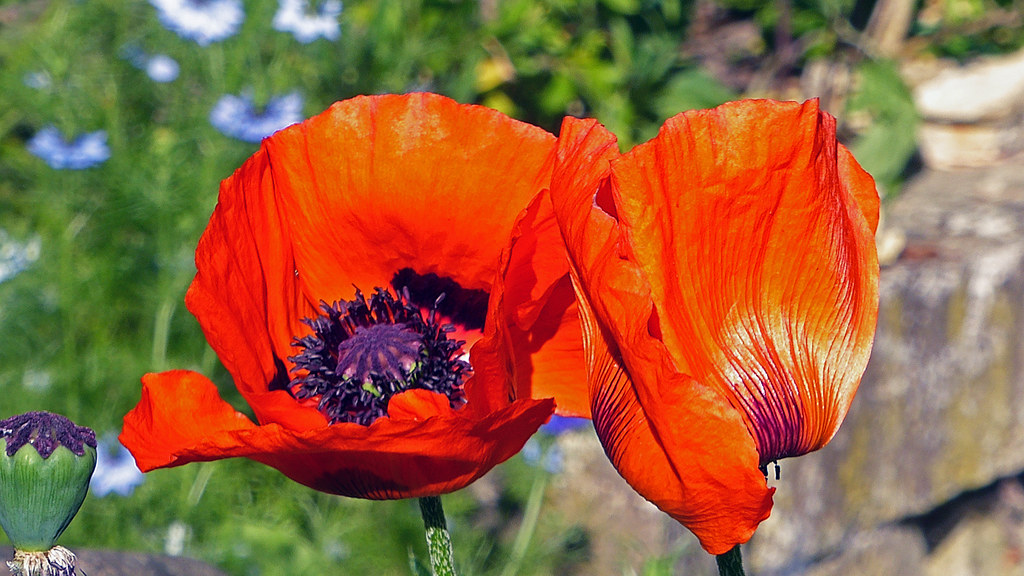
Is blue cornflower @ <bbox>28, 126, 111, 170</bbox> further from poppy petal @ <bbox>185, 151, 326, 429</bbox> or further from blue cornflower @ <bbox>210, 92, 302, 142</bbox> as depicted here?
poppy petal @ <bbox>185, 151, 326, 429</bbox>

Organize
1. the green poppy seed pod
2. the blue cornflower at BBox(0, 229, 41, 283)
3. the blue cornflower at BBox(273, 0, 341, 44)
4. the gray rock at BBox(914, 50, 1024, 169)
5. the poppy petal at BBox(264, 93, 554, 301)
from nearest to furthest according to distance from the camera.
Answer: the green poppy seed pod < the poppy petal at BBox(264, 93, 554, 301) < the blue cornflower at BBox(0, 229, 41, 283) < the blue cornflower at BBox(273, 0, 341, 44) < the gray rock at BBox(914, 50, 1024, 169)

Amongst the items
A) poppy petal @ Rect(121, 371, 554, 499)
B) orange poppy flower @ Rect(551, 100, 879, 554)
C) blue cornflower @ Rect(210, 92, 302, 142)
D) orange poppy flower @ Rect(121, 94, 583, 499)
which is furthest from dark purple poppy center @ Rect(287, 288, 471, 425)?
blue cornflower @ Rect(210, 92, 302, 142)

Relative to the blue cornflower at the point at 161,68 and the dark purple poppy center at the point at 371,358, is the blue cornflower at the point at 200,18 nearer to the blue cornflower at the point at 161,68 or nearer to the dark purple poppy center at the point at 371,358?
the blue cornflower at the point at 161,68

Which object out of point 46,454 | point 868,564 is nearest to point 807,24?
point 868,564

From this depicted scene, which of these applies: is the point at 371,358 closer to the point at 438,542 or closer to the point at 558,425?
the point at 438,542

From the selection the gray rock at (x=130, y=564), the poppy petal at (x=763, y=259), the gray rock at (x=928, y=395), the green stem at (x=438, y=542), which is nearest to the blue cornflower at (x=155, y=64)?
the gray rock at (x=928, y=395)

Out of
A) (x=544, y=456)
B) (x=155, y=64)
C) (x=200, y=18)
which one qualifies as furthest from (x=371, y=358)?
(x=155, y=64)
